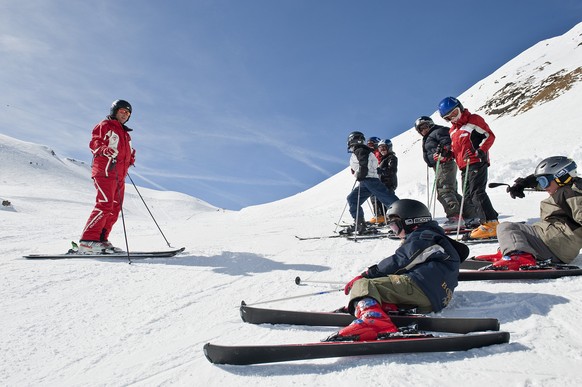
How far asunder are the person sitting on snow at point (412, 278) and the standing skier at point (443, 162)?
Result: 4499 millimetres

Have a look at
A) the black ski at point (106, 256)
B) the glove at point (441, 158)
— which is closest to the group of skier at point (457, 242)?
the glove at point (441, 158)

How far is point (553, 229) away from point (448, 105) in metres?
3.24

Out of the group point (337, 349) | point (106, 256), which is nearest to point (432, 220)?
point (337, 349)

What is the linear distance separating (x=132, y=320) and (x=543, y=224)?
4624 mm

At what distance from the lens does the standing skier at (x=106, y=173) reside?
6.51 metres

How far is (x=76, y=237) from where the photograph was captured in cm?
938

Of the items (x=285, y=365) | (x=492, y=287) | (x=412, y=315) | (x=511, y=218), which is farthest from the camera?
(x=511, y=218)

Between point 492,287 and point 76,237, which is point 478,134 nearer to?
point 492,287

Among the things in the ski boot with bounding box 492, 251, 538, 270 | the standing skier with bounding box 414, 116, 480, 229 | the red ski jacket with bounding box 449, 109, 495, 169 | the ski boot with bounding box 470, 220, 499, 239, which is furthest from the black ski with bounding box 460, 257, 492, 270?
the standing skier with bounding box 414, 116, 480, 229

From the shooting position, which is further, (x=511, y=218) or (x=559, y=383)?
(x=511, y=218)

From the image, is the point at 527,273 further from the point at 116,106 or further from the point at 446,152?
the point at 116,106

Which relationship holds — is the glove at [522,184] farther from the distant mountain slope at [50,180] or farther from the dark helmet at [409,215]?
the distant mountain slope at [50,180]

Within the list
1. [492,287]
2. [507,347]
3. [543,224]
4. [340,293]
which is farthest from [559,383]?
[543,224]

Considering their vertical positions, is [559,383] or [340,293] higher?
[340,293]
